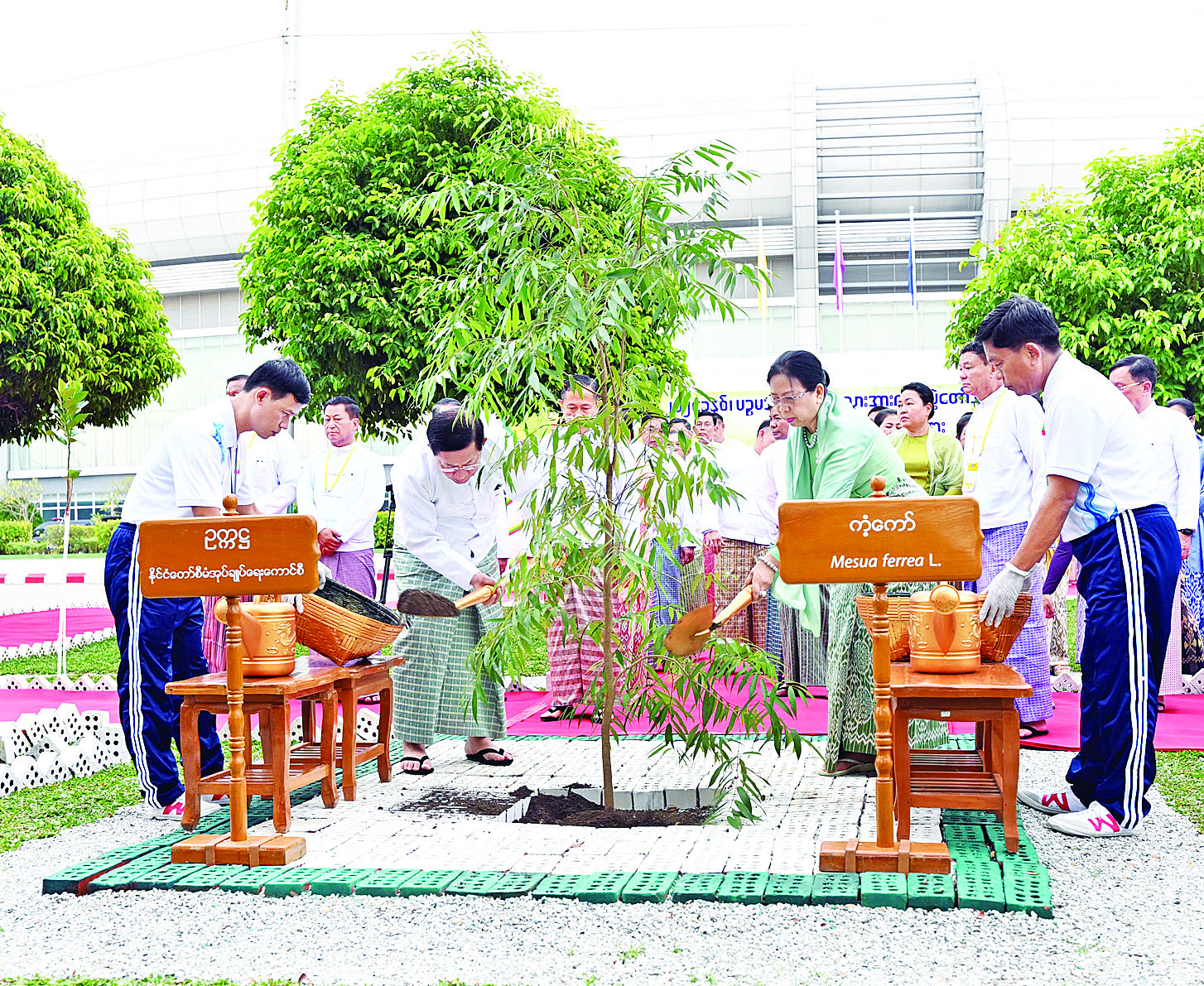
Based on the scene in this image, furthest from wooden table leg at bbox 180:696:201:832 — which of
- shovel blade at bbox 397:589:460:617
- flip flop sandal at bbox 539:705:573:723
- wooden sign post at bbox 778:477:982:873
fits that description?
flip flop sandal at bbox 539:705:573:723

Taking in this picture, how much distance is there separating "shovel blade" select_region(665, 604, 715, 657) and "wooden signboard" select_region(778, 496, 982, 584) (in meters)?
0.89

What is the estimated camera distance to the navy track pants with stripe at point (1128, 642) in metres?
3.88

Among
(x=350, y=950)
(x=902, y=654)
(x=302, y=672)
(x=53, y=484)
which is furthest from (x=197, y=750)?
(x=53, y=484)

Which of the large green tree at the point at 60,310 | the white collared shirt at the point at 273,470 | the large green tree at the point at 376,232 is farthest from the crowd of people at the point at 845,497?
the large green tree at the point at 60,310

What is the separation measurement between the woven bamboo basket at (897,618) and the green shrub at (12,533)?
30.8m

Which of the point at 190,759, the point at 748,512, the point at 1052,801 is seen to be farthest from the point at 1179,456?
the point at 190,759

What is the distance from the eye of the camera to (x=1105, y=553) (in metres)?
3.94

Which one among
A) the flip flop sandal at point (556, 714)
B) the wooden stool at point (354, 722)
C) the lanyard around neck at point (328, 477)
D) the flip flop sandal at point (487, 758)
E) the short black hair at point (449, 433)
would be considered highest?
the short black hair at point (449, 433)

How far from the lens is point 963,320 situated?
15859 mm

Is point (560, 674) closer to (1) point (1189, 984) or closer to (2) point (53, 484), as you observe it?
(1) point (1189, 984)

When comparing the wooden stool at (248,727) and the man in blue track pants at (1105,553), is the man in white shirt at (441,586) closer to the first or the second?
the wooden stool at (248,727)

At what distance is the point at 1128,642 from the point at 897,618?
2.39 ft

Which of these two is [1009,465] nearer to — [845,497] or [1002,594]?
[845,497]

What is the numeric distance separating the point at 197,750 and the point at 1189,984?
3084 millimetres
